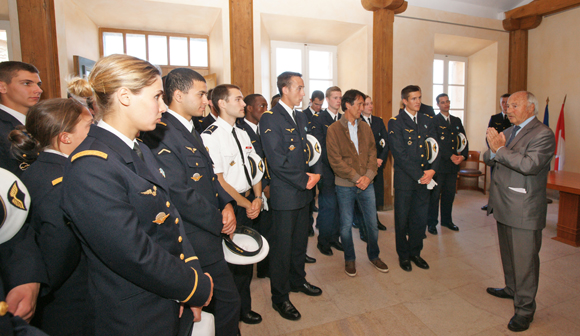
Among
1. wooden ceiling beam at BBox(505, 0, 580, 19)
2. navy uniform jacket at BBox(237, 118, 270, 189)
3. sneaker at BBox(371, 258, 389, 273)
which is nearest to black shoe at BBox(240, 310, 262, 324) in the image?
navy uniform jacket at BBox(237, 118, 270, 189)

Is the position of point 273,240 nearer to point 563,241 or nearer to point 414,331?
point 414,331

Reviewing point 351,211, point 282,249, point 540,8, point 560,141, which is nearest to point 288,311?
point 282,249

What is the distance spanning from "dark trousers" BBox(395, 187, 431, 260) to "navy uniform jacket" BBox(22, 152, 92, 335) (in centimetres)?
266

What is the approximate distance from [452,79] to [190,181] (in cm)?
719

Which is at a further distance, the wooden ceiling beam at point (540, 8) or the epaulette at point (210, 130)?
the wooden ceiling beam at point (540, 8)

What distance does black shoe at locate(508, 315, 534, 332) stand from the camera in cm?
207

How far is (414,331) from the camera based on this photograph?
2.08m

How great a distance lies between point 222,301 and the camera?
158 cm

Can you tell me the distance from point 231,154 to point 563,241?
424cm

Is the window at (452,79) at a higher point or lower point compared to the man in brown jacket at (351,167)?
higher

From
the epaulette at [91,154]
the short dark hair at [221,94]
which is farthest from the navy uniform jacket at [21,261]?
the short dark hair at [221,94]

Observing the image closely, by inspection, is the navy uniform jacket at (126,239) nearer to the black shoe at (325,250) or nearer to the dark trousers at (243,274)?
the dark trousers at (243,274)

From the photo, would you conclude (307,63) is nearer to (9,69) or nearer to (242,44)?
(242,44)

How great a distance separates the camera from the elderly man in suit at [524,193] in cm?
206
